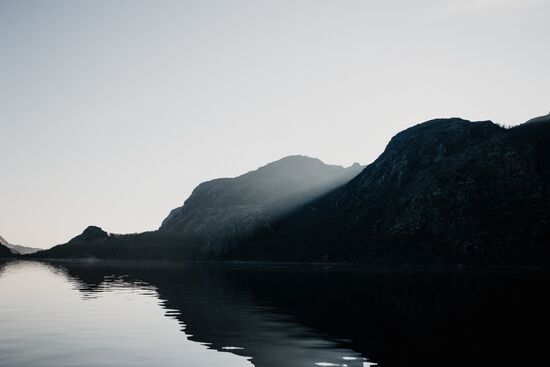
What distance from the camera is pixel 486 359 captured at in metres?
28.6

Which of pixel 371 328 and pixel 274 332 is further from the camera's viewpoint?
pixel 371 328

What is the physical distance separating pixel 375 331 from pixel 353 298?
96.1ft

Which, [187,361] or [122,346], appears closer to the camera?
[187,361]

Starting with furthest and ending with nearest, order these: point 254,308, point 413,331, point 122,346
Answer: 1. point 254,308
2. point 413,331
3. point 122,346

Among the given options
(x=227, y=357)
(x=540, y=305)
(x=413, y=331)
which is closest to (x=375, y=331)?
(x=413, y=331)

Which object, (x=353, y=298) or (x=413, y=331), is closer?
(x=413, y=331)

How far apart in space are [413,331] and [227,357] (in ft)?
56.3

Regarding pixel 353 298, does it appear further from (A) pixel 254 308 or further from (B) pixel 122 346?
(B) pixel 122 346

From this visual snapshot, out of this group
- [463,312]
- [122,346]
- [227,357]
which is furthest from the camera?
[463,312]

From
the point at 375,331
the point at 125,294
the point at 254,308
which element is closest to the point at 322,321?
the point at 375,331

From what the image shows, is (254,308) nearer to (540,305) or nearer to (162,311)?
(162,311)

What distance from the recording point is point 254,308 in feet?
182

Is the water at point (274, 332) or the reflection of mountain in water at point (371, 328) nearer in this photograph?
the water at point (274, 332)

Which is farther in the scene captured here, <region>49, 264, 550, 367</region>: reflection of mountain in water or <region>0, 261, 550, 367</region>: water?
<region>49, 264, 550, 367</region>: reflection of mountain in water
